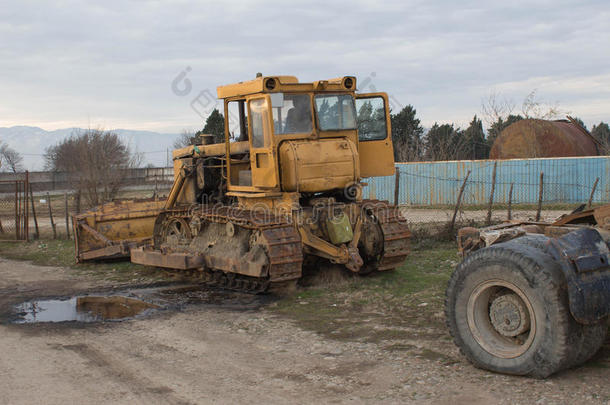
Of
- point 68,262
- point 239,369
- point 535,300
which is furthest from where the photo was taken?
point 68,262

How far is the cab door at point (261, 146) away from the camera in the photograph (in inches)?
364

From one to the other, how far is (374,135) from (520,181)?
16.2m

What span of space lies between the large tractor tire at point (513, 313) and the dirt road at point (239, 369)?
17 cm

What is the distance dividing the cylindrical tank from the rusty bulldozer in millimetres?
22202

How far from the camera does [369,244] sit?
32.7 feet

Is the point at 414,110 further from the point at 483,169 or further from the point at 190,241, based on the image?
the point at 190,241

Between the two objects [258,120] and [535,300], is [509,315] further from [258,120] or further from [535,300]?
[258,120]

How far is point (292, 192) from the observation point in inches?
367

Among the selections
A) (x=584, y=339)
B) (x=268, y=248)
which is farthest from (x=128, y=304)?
(x=584, y=339)

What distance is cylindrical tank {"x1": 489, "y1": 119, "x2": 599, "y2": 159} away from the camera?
26.3m

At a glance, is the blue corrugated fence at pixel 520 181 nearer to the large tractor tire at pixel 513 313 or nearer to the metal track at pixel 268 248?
the metal track at pixel 268 248

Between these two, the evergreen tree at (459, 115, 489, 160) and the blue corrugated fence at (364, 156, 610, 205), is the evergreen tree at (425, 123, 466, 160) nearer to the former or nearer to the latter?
the evergreen tree at (459, 115, 489, 160)

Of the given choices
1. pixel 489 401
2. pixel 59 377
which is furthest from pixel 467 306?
pixel 59 377

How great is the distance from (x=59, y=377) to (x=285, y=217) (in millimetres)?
4275
